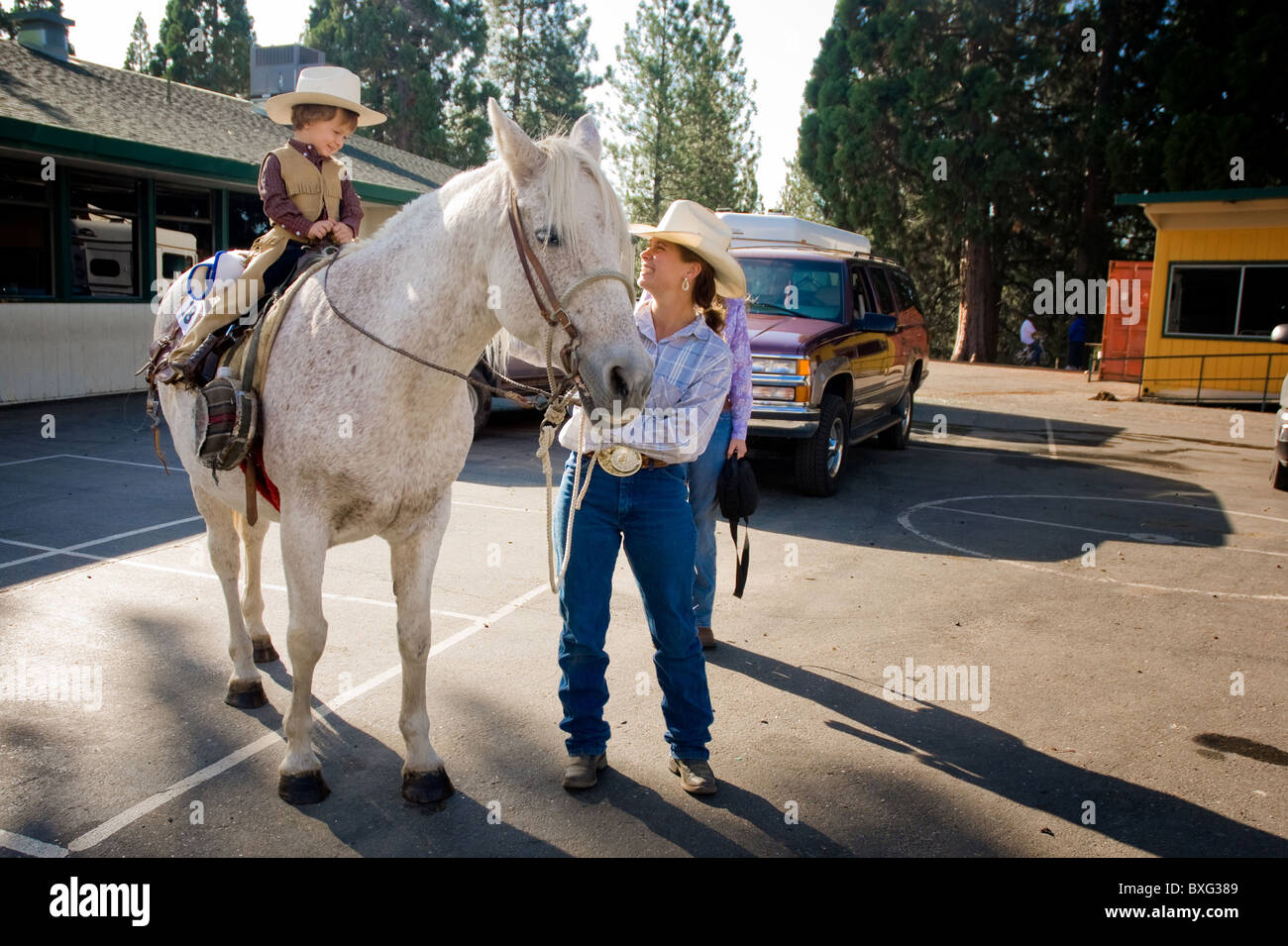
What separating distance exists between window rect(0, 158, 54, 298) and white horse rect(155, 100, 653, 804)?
41.0ft

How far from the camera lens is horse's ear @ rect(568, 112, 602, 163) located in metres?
2.94

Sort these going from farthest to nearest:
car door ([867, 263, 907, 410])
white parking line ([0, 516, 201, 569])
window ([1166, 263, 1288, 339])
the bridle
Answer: window ([1166, 263, 1288, 339])
car door ([867, 263, 907, 410])
white parking line ([0, 516, 201, 569])
the bridle

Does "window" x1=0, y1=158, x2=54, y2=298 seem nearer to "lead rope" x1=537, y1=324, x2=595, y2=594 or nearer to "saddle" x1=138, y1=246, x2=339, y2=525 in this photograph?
"saddle" x1=138, y1=246, x2=339, y2=525

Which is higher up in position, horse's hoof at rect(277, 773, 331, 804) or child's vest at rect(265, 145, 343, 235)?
child's vest at rect(265, 145, 343, 235)

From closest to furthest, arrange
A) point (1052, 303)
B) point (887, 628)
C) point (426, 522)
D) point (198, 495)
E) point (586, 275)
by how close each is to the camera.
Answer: point (586, 275) < point (426, 522) < point (198, 495) < point (887, 628) < point (1052, 303)

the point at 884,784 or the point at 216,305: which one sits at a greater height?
the point at 216,305

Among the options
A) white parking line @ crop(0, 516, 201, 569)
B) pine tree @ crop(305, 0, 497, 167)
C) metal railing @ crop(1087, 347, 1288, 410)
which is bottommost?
white parking line @ crop(0, 516, 201, 569)

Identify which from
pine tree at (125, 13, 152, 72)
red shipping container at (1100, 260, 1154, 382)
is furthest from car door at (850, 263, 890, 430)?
pine tree at (125, 13, 152, 72)

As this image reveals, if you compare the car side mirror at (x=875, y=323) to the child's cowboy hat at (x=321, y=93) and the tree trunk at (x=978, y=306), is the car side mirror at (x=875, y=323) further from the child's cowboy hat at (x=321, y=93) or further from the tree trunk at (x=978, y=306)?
the tree trunk at (x=978, y=306)

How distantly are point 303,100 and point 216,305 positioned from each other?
3.09 ft

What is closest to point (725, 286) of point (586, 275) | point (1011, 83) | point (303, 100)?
point (586, 275)

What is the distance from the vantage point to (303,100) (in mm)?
3842
